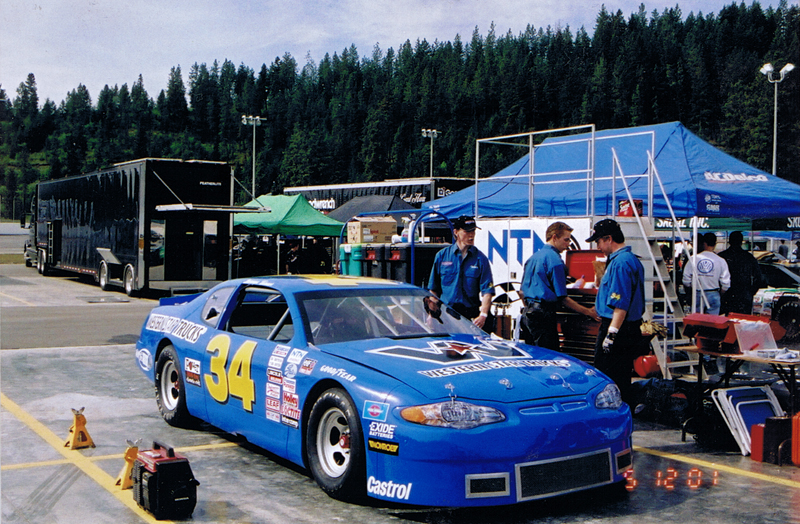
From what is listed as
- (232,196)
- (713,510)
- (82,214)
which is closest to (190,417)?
(713,510)

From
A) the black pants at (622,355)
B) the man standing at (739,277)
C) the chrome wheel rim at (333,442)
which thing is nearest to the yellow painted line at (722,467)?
the black pants at (622,355)

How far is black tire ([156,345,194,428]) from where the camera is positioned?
6.09 m

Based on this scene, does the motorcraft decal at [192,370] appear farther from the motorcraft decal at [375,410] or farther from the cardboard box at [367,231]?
the cardboard box at [367,231]

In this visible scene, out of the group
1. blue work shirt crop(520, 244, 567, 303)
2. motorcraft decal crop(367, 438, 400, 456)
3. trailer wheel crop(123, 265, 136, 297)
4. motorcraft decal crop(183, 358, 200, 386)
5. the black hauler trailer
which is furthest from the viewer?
trailer wheel crop(123, 265, 136, 297)

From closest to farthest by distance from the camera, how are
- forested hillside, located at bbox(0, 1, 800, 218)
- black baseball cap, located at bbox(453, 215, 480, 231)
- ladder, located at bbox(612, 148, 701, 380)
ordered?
1. black baseball cap, located at bbox(453, 215, 480, 231)
2. ladder, located at bbox(612, 148, 701, 380)
3. forested hillside, located at bbox(0, 1, 800, 218)

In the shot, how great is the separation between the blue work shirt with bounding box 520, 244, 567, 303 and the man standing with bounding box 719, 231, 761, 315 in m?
5.22

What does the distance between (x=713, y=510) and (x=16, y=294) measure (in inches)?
803

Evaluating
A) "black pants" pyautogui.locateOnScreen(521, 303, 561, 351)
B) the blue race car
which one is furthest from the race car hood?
"black pants" pyautogui.locateOnScreen(521, 303, 561, 351)

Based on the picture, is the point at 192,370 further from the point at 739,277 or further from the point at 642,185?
the point at 642,185

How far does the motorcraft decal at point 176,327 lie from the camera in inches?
237

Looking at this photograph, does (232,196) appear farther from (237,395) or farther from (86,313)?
(237,395)

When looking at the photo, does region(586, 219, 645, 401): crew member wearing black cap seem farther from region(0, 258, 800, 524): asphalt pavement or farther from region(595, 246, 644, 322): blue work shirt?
region(0, 258, 800, 524): asphalt pavement

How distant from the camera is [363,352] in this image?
463cm

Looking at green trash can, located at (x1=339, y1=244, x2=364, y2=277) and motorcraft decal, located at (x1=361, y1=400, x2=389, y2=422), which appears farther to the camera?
green trash can, located at (x1=339, y1=244, x2=364, y2=277)
